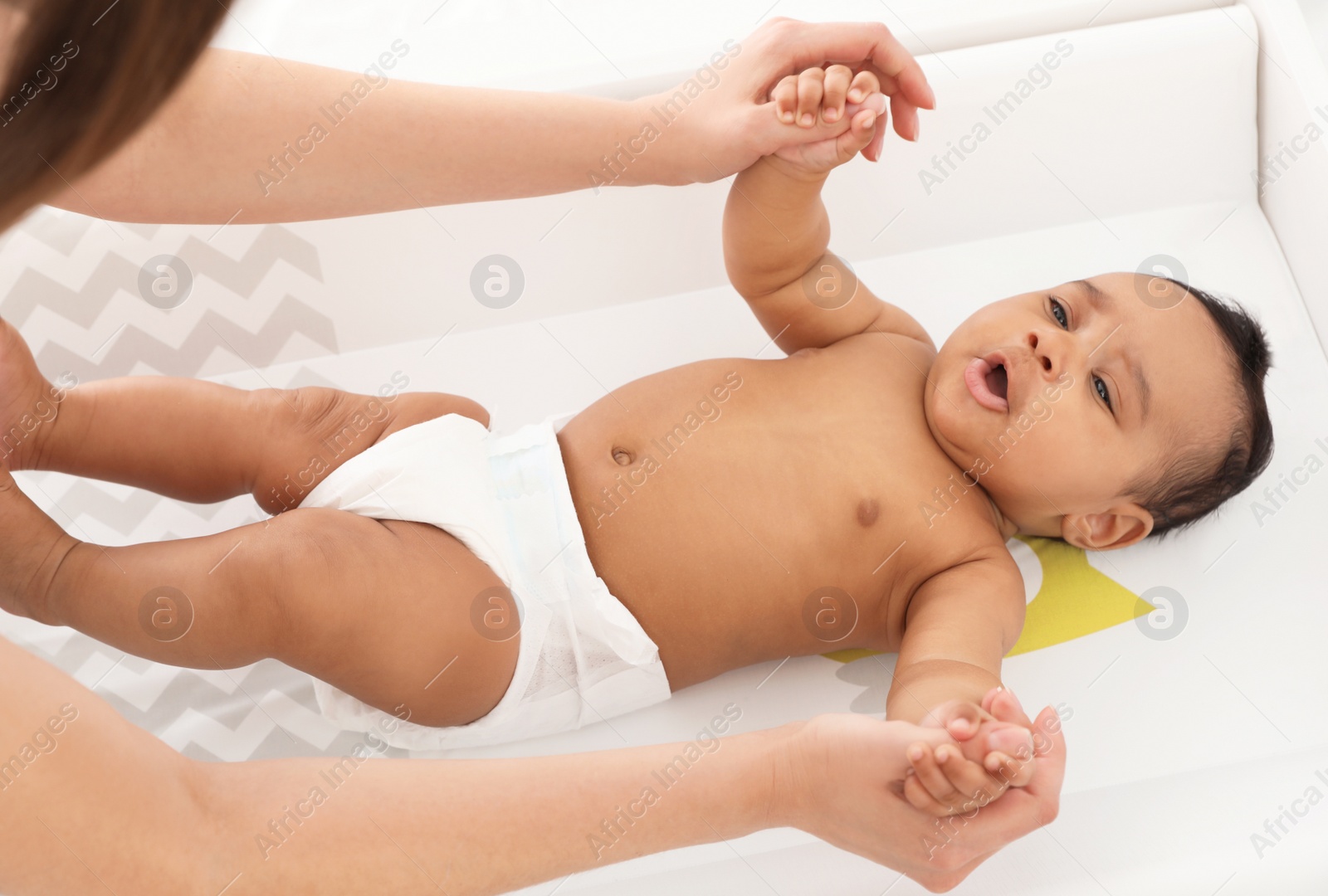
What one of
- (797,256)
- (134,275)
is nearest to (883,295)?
(797,256)

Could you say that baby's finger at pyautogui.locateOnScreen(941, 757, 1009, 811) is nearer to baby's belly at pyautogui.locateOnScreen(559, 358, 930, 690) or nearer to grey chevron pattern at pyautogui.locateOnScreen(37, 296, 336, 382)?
baby's belly at pyautogui.locateOnScreen(559, 358, 930, 690)

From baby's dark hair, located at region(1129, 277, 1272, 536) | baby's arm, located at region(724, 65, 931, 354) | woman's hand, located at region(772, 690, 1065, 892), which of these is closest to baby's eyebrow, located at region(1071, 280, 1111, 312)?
baby's dark hair, located at region(1129, 277, 1272, 536)

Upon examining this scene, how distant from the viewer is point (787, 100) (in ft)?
3.81

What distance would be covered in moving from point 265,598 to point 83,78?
69cm

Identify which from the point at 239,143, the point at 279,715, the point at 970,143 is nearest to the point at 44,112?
the point at 239,143

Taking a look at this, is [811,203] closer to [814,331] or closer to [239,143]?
[814,331]

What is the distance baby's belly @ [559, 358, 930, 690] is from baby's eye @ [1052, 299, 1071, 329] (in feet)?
0.89

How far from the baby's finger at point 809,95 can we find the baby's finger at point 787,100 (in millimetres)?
13

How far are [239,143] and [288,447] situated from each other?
36 centimetres

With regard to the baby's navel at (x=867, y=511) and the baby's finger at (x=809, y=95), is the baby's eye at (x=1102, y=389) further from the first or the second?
the baby's finger at (x=809, y=95)

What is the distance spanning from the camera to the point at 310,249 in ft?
4.94

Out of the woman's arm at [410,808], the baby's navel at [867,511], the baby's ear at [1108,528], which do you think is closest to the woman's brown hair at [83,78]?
the woman's arm at [410,808]

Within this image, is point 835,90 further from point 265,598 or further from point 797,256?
point 265,598

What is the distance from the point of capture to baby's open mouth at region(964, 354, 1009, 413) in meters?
1.22
